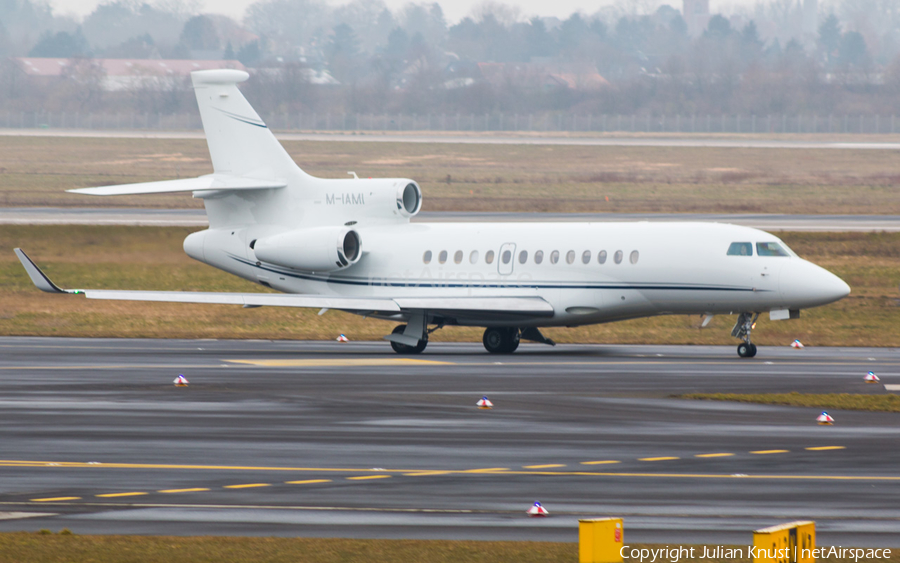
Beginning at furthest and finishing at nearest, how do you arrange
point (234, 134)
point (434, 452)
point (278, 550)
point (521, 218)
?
point (521, 218) < point (234, 134) < point (434, 452) < point (278, 550)

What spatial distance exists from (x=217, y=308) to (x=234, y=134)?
34.7 feet

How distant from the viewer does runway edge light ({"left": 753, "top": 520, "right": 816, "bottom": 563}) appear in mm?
7855

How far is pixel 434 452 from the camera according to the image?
17.6 meters

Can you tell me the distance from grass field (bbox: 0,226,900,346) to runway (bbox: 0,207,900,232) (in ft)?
18.8

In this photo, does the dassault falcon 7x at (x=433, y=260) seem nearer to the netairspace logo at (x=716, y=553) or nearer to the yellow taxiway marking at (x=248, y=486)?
the yellow taxiway marking at (x=248, y=486)

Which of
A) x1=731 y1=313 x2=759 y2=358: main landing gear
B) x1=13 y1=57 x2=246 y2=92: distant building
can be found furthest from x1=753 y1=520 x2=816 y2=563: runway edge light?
x1=13 y1=57 x2=246 y2=92: distant building

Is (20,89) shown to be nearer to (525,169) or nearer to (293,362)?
(525,169)

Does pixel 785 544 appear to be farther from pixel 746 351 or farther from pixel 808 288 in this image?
pixel 746 351

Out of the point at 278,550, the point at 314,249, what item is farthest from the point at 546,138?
the point at 278,550

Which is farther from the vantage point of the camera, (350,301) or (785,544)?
(350,301)

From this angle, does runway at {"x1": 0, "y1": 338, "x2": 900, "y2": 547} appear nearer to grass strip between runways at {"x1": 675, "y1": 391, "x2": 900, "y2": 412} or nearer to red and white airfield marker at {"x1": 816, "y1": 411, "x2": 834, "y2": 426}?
red and white airfield marker at {"x1": 816, "y1": 411, "x2": 834, "y2": 426}

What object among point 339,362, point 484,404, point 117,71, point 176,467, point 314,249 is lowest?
point 339,362

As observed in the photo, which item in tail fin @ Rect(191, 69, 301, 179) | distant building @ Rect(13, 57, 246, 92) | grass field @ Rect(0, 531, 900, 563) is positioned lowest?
grass field @ Rect(0, 531, 900, 563)

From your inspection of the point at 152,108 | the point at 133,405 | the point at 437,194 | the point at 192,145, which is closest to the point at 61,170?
the point at 192,145
